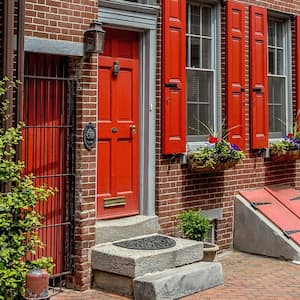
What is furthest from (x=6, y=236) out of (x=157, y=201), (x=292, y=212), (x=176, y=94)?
(x=292, y=212)

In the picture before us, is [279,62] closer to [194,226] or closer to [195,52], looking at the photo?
[195,52]

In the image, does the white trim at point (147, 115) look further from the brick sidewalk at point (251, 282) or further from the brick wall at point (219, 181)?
the brick sidewalk at point (251, 282)

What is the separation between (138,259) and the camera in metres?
6.49

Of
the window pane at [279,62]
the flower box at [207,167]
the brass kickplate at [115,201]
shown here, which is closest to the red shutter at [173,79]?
the flower box at [207,167]

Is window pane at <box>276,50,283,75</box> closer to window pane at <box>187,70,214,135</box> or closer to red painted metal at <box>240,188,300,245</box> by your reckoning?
window pane at <box>187,70,214,135</box>

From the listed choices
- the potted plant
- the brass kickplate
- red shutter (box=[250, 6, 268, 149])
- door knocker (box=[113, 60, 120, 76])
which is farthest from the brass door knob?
red shutter (box=[250, 6, 268, 149])

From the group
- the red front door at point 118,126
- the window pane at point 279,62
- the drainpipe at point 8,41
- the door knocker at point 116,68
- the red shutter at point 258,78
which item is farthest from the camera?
the window pane at point 279,62

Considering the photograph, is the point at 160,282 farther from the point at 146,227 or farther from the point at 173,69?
the point at 173,69

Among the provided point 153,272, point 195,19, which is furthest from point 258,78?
point 153,272

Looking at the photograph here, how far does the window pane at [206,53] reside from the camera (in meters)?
9.02

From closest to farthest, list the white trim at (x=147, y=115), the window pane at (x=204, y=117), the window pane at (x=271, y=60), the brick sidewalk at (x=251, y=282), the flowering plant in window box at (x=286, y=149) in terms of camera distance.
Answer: the brick sidewalk at (x=251, y=282) < the white trim at (x=147, y=115) < the window pane at (x=204, y=117) < the flowering plant in window box at (x=286, y=149) < the window pane at (x=271, y=60)

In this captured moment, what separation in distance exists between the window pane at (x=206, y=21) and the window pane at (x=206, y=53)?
0.12 metres

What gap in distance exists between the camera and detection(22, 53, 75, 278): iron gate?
6766 millimetres

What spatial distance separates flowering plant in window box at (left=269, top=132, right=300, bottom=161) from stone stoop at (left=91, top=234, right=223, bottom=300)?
125 inches
